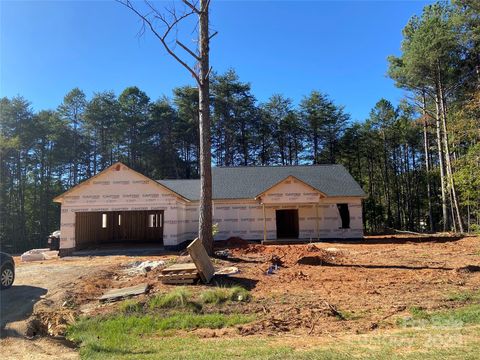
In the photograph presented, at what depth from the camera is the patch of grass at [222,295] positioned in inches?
351

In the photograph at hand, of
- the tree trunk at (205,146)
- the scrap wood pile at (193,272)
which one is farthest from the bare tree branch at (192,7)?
the scrap wood pile at (193,272)

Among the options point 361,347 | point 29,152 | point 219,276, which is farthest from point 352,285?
point 29,152

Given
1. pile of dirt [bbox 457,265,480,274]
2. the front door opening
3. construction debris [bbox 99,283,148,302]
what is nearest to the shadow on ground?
construction debris [bbox 99,283,148,302]

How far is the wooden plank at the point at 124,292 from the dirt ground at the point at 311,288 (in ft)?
0.89

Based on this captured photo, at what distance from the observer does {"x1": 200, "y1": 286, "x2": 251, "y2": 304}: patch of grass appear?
8906mm

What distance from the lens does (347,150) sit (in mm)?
50219

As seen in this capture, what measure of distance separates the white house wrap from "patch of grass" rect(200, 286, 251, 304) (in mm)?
13093

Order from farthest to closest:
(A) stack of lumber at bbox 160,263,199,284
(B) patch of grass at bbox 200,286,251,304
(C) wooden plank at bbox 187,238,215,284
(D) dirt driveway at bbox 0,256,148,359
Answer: (A) stack of lumber at bbox 160,263,199,284
(C) wooden plank at bbox 187,238,215,284
(B) patch of grass at bbox 200,286,251,304
(D) dirt driveway at bbox 0,256,148,359

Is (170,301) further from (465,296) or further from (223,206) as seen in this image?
(223,206)

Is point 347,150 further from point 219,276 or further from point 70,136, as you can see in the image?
point 219,276

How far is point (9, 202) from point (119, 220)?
2237cm

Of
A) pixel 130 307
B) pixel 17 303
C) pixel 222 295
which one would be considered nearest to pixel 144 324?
pixel 130 307

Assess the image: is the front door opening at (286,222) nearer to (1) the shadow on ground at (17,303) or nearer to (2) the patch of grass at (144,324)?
(1) the shadow on ground at (17,303)

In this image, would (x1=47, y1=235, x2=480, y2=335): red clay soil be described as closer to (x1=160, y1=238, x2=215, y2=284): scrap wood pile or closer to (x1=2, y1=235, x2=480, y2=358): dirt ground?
(x1=2, y1=235, x2=480, y2=358): dirt ground
